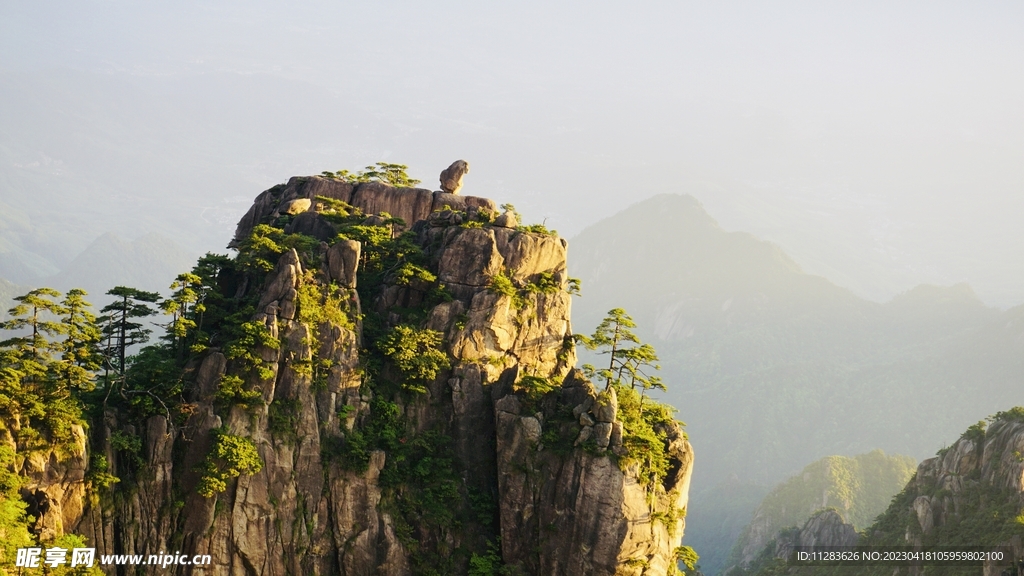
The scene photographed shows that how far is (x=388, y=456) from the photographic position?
147 feet

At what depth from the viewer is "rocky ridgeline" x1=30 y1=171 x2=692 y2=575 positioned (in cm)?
4125

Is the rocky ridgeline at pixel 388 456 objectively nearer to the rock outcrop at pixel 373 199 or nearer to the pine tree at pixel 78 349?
the pine tree at pixel 78 349

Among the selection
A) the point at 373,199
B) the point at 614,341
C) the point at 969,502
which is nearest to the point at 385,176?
the point at 373,199

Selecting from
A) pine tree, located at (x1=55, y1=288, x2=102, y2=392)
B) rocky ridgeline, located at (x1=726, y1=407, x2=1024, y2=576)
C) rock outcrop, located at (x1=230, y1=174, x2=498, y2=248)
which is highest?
rock outcrop, located at (x1=230, y1=174, x2=498, y2=248)

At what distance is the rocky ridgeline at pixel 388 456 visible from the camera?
1624 inches

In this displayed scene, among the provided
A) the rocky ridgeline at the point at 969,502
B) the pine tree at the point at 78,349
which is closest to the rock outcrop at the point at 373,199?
the pine tree at the point at 78,349

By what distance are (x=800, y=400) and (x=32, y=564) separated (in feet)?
605

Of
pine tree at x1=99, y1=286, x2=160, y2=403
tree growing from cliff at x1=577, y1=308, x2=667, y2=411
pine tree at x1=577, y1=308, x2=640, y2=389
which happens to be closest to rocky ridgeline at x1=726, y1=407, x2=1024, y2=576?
tree growing from cliff at x1=577, y1=308, x2=667, y2=411

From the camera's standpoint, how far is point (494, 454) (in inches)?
1834

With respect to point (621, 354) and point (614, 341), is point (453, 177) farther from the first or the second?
point (621, 354)

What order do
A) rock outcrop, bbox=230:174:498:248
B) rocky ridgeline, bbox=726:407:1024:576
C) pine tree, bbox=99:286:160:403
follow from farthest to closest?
rocky ridgeline, bbox=726:407:1024:576 < rock outcrop, bbox=230:174:498:248 < pine tree, bbox=99:286:160:403

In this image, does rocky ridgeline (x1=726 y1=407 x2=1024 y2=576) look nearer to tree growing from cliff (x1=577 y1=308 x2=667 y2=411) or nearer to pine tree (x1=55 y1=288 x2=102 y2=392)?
tree growing from cliff (x1=577 y1=308 x2=667 y2=411)

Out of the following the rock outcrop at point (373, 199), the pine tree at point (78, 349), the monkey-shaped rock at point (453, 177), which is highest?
the monkey-shaped rock at point (453, 177)

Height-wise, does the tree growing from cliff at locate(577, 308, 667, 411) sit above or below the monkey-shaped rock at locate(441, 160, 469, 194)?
below
